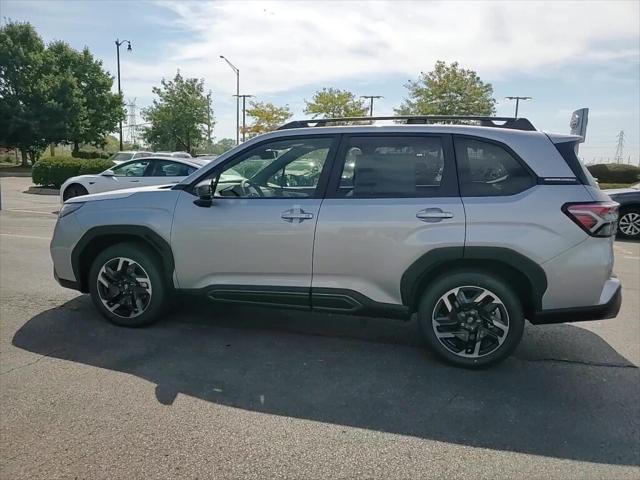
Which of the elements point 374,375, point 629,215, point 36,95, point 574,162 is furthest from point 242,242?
point 36,95

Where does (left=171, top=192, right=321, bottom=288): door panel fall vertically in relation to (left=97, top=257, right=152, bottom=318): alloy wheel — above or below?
above

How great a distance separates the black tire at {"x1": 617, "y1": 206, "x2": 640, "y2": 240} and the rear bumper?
8.69 m

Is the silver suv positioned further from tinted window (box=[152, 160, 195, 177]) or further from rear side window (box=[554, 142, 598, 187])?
tinted window (box=[152, 160, 195, 177])

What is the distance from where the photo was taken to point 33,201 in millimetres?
16203

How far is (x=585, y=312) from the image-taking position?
354 centimetres

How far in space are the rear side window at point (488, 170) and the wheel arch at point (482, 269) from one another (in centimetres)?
45

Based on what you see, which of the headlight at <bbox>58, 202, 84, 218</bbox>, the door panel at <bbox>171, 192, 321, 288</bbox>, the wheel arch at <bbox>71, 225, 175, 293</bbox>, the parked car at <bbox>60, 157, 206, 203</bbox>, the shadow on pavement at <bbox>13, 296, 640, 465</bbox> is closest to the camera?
the shadow on pavement at <bbox>13, 296, 640, 465</bbox>

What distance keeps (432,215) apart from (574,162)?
1.11 m

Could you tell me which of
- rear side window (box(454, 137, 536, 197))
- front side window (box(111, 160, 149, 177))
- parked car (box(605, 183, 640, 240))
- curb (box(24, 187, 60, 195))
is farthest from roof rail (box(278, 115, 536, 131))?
curb (box(24, 187, 60, 195))

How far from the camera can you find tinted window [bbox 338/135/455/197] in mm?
3691

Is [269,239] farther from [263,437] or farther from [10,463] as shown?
[10,463]

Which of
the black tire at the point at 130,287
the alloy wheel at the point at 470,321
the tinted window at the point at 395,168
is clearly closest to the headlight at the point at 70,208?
the black tire at the point at 130,287

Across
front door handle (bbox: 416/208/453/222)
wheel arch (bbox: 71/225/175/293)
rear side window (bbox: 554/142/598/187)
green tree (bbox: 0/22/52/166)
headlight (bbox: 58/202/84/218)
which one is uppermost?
green tree (bbox: 0/22/52/166)

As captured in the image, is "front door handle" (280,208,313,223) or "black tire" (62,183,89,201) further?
"black tire" (62,183,89,201)
